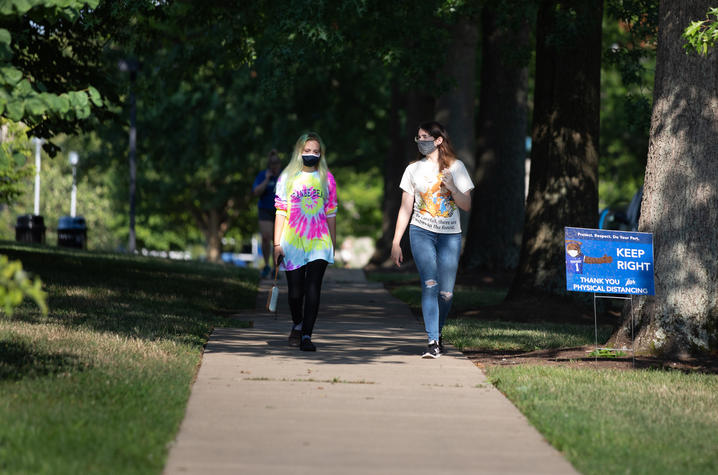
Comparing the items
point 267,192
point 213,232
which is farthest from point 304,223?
point 213,232

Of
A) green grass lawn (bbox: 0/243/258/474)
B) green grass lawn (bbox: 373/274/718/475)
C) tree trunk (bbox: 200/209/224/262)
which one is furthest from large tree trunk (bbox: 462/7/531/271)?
tree trunk (bbox: 200/209/224/262)

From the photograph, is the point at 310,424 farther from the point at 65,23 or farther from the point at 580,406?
the point at 65,23

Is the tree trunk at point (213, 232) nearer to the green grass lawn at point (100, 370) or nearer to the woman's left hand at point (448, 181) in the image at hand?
the green grass lawn at point (100, 370)

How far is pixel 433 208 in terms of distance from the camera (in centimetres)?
971

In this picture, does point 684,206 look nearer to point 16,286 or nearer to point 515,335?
point 515,335

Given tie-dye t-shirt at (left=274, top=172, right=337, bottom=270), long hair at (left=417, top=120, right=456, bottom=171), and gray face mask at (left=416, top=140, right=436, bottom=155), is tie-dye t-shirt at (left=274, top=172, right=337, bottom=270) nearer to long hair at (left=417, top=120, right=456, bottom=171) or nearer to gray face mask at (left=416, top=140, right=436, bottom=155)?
gray face mask at (left=416, top=140, right=436, bottom=155)

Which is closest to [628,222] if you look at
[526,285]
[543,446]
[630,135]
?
[526,285]

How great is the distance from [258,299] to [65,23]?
15.9 feet

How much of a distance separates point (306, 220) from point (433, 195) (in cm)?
125

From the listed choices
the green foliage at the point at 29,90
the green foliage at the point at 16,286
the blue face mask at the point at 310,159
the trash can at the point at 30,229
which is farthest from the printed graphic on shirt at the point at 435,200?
the trash can at the point at 30,229

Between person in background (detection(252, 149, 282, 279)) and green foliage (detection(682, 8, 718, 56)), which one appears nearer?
green foliage (detection(682, 8, 718, 56))

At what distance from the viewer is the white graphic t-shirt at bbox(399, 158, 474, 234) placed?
9.70m

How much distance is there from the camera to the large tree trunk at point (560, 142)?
14203 mm

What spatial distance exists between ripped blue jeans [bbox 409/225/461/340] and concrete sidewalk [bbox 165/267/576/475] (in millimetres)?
457
